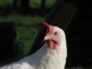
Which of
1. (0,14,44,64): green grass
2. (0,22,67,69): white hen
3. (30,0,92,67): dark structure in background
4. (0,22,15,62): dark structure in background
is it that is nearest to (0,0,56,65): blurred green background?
(0,14,44,64): green grass

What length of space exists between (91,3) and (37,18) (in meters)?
6.84

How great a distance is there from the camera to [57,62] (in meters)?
4.64

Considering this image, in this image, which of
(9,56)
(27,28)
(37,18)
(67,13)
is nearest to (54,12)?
(67,13)

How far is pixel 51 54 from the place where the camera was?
4.59 meters

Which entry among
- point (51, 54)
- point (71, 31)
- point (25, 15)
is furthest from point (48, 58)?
point (25, 15)

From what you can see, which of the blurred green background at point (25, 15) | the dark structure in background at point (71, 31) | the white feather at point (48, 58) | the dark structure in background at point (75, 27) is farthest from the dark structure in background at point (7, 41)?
the white feather at point (48, 58)

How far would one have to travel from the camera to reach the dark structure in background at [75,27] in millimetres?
6688

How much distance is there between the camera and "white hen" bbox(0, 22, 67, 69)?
452 centimetres

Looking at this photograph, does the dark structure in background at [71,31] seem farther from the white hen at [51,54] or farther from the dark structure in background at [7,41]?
the white hen at [51,54]

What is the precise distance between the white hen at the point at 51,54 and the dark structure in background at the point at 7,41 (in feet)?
10.6

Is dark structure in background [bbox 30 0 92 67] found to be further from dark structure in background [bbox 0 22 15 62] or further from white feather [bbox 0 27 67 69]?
white feather [bbox 0 27 67 69]

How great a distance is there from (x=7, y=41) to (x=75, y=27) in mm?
1411

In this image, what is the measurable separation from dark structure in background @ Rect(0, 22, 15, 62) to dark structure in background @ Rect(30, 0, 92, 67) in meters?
0.84

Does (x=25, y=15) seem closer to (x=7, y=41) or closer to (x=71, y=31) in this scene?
(x=7, y=41)
